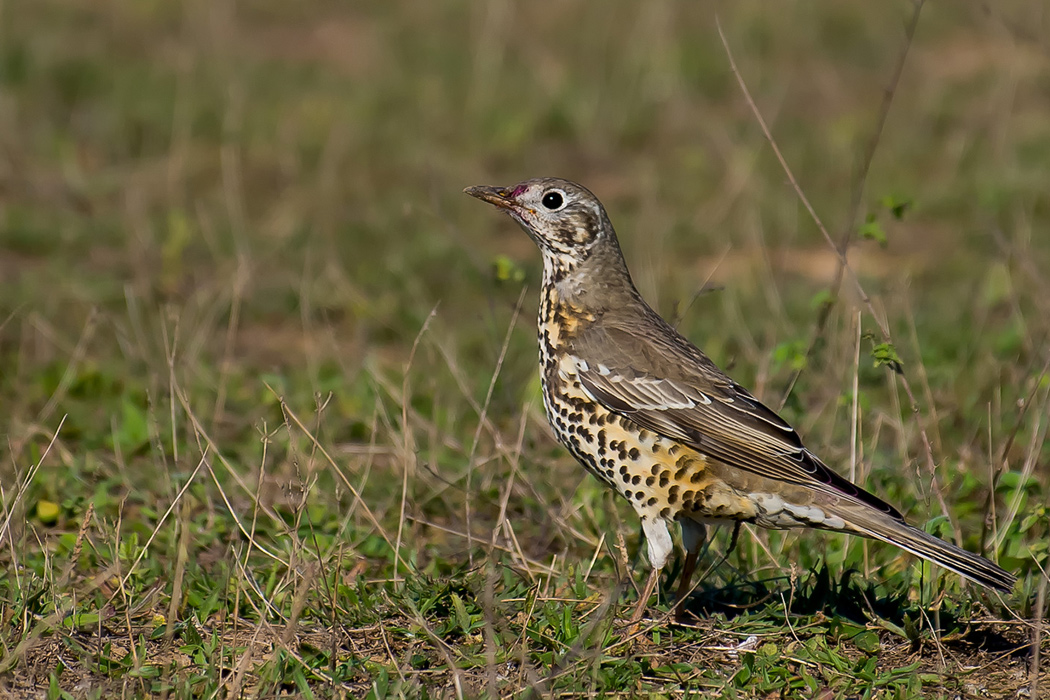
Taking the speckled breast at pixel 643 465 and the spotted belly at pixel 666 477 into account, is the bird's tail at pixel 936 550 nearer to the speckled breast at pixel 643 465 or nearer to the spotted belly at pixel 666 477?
the spotted belly at pixel 666 477

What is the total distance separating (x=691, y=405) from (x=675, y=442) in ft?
0.58

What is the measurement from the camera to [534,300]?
30.8ft

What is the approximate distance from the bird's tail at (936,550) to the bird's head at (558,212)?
168 cm

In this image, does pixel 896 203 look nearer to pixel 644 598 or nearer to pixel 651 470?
pixel 651 470

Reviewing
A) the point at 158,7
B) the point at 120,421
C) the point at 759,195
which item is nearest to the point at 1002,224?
the point at 759,195

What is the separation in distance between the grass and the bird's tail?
381mm

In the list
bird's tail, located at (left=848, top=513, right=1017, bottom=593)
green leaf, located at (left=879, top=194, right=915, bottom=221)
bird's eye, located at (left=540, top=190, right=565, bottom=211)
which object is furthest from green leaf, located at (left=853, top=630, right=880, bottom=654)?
bird's eye, located at (left=540, top=190, right=565, bottom=211)

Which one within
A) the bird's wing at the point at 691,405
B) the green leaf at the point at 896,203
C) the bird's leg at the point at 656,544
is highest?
the green leaf at the point at 896,203

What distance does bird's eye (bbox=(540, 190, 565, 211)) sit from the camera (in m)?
5.76

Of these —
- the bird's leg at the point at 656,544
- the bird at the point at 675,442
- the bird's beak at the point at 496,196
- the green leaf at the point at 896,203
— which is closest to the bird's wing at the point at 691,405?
the bird at the point at 675,442

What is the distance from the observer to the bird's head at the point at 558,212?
5770 mm

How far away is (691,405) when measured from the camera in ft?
17.4

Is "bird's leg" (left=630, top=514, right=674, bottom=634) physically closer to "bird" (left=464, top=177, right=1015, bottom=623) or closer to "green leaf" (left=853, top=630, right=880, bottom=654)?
"bird" (left=464, top=177, right=1015, bottom=623)

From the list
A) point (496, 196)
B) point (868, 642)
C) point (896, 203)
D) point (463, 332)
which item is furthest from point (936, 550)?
point (463, 332)
